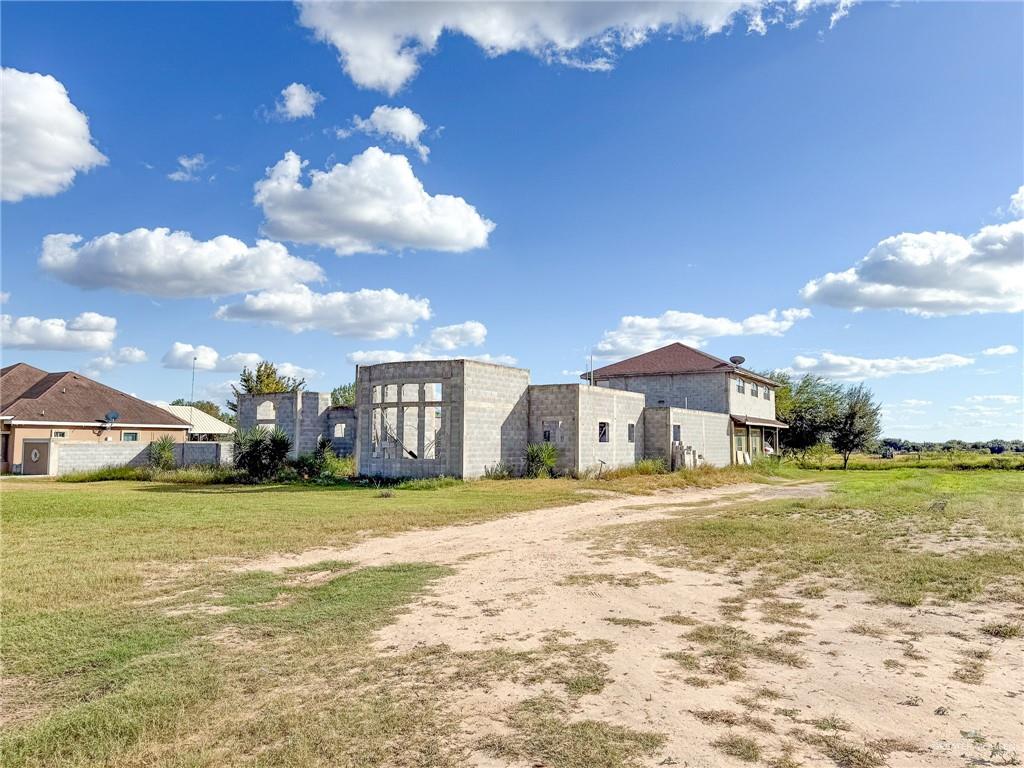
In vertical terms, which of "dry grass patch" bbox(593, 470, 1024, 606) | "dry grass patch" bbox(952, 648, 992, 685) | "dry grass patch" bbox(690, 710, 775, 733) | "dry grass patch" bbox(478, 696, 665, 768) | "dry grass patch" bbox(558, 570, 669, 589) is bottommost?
"dry grass patch" bbox(478, 696, 665, 768)

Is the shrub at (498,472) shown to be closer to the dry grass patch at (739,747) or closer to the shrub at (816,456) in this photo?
the dry grass patch at (739,747)

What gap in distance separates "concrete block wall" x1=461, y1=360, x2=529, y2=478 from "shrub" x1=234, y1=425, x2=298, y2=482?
7.32 metres

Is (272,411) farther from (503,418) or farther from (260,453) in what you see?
(503,418)

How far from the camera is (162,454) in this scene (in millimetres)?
30078

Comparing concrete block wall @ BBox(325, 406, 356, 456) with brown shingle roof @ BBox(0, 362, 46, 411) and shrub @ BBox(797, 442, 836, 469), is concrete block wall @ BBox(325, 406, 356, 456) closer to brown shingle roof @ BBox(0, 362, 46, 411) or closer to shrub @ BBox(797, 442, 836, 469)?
brown shingle roof @ BBox(0, 362, 46, 411)

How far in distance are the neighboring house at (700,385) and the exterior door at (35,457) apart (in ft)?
88.8

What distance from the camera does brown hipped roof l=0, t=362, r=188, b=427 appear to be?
Answer: 33.8 metres

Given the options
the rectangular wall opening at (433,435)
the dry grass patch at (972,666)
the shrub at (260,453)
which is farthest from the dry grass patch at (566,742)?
the shrub at (260,453)

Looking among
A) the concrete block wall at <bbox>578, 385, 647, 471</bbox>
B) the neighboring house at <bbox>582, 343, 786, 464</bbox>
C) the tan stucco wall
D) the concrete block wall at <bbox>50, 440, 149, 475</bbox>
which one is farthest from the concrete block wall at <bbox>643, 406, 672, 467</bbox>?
the tan stucco wall

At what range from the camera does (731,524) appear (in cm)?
1301

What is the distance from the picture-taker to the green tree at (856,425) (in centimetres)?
4431

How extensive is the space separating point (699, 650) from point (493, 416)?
66.2 feet

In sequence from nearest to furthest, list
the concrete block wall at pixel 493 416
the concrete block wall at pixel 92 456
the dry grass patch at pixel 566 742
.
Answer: the dry grass patch at pixel 566 742 < the concrete block wall at pixel 493 416 < the concrete block wall at pixel 92 456

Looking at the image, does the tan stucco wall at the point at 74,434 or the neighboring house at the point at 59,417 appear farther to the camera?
the tan stucco wall at the point at 74,434
